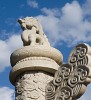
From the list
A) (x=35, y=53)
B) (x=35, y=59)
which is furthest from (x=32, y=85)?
(x=35, y=53)

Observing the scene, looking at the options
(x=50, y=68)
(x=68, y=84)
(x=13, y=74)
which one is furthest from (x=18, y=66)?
(x=68, y=84)

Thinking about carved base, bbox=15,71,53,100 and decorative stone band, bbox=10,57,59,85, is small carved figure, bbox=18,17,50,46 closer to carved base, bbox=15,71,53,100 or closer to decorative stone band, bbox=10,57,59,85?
decorative stone band, bbox=10,57,59,85

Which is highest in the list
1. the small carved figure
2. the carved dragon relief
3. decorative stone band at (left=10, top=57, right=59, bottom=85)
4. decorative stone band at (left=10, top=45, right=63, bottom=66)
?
the small carved figure

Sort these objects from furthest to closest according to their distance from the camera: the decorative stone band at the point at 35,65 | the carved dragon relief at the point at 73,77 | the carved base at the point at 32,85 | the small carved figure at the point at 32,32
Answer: the small carved figure at the point at 32,32 < the decorative stone band at the point at 35,65 < the carved base at the point at 32,85 < the carved dragon relief at the point at 73,77

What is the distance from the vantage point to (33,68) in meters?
6.11

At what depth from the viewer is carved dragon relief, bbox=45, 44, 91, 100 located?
5609mm

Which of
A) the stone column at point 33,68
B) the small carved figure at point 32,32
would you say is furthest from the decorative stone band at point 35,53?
the small carved figure at point 32,32

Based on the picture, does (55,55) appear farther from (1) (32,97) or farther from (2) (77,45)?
(1) (32,97)

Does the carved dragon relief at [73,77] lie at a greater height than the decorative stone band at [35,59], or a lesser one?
lesser

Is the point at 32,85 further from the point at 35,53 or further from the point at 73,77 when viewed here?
the point at 73,77

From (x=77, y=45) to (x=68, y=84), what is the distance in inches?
28.3

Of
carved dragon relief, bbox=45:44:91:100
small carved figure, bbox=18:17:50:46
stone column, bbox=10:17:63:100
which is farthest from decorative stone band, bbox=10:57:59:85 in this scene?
small carved figure, bbox=18:17:50:46

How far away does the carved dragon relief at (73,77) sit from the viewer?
18.4 feet

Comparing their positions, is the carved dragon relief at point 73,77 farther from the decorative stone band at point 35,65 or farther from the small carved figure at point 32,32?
the small carved figure at point 32,32
